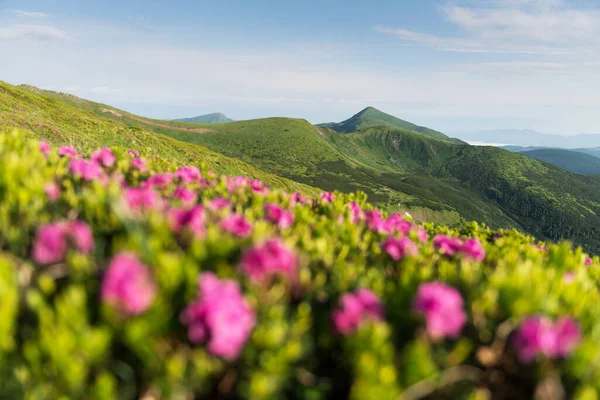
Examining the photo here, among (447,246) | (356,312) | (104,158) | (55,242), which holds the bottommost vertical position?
(356,312)

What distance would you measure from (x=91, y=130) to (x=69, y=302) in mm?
43475

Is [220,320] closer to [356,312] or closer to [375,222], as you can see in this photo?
[356,312]

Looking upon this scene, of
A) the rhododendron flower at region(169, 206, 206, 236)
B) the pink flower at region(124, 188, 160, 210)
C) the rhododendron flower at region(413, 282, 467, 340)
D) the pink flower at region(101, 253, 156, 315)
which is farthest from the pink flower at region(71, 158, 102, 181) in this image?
the rhododendron flower at region(413, 282, 467, 340)

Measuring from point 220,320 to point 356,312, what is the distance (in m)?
0.96

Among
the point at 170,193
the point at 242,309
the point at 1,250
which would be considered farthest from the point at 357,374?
the point at 170,193

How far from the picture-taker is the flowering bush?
2.26m

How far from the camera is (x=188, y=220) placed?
334 centimetres

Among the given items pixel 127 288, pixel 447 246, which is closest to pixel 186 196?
pixel 127 288

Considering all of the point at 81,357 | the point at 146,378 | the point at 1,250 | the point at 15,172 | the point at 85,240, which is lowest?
the point at 146,378

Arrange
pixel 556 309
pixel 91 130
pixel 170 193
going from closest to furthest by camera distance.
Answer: pixel 556 309 → pixel 170 193 → pixel 91 130

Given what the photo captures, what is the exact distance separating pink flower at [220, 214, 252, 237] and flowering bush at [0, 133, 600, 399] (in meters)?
0.02

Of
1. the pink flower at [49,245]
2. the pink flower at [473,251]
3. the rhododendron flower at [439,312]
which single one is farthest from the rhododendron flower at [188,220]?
the pink flower at [473,251]

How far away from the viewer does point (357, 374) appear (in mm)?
2387

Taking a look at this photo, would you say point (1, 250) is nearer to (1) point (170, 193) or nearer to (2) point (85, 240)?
(2) point (85, 240)
